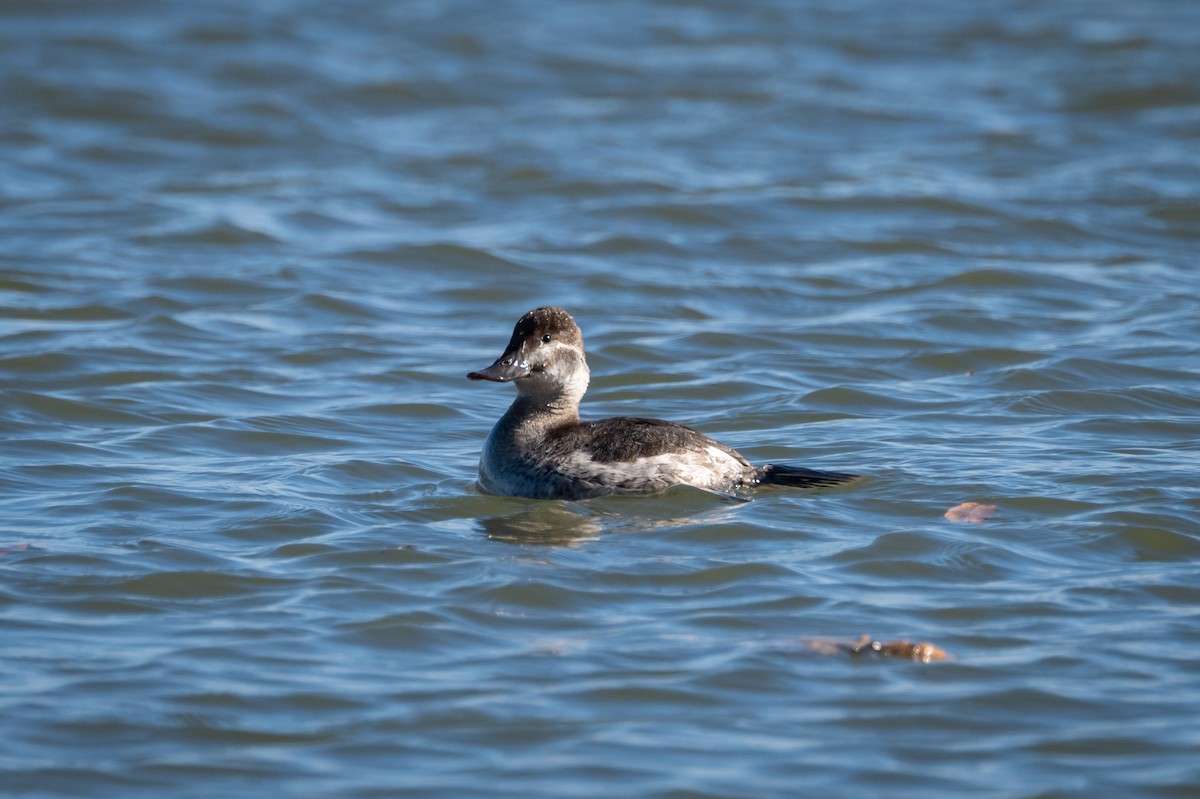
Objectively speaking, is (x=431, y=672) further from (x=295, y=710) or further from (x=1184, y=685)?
(x=1184, y=685)

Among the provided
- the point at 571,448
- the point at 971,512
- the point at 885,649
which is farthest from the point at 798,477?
the point at 885,649

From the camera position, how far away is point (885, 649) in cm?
555

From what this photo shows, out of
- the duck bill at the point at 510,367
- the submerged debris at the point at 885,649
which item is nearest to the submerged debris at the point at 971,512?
the submerged debris at the point at 885,649

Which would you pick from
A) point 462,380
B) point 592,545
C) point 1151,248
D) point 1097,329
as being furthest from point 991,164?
point 592,545

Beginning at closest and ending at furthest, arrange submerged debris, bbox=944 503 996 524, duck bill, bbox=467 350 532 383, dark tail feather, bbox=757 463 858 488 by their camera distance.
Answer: submerged debris, bbox=944 503 996 524 < dark tail feather, bbox=757 463 858 488 < duck bill, bbox=467 350 532 383

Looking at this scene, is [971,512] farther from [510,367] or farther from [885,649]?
[510,367]

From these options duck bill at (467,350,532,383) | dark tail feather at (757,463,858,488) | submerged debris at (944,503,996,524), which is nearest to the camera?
submerged debris at (944,503,996,524)

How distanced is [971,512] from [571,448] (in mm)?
1860

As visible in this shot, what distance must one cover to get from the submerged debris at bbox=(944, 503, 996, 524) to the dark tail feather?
0.53m

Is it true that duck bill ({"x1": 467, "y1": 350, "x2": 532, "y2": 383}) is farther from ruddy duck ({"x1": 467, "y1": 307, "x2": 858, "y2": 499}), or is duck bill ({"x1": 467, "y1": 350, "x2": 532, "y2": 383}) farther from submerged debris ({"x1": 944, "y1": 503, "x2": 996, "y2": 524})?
submerged debris ({"x1": 944, "y1": 503, "x2": 996, "y2": 524})

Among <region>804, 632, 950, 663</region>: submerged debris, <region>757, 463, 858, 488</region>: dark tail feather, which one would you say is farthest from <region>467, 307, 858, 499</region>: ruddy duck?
<region>804, 632, 950, 663</region>: submerged debris

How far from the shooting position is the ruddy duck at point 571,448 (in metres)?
7.26

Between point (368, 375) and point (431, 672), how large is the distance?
474 cm

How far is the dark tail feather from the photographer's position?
7.26 metres
